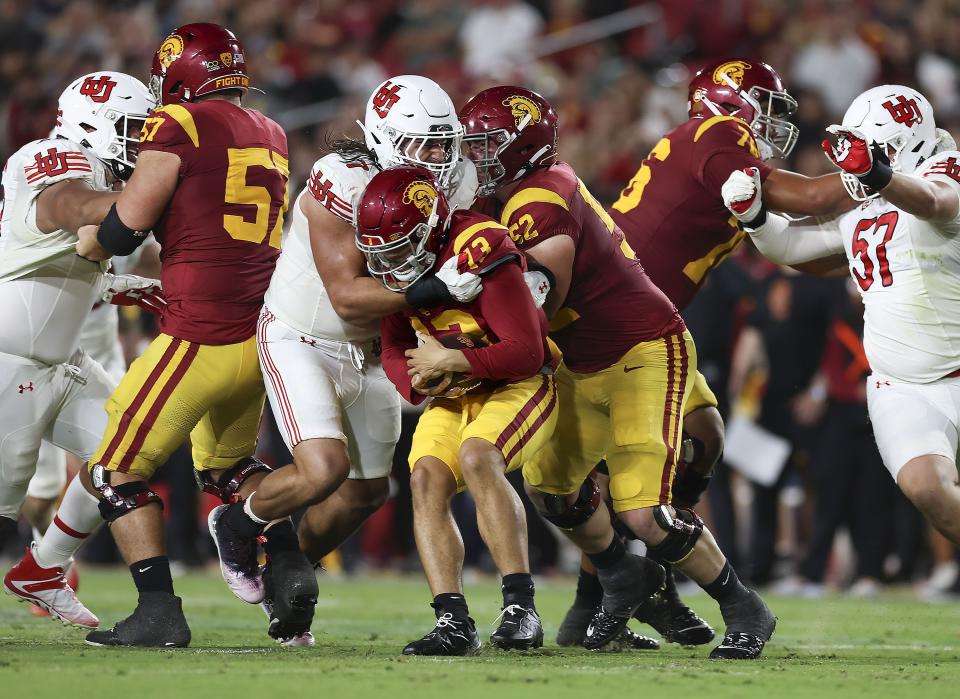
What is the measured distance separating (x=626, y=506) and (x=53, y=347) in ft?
8.30

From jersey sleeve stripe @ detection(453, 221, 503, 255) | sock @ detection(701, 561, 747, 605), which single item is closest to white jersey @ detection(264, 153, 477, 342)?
jersey sleeve stripe @ detection(453, 221, 503, 255)

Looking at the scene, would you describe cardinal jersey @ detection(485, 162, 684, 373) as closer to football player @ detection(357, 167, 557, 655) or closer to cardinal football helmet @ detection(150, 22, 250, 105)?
football player @ detection(357, 167, 557, 655)

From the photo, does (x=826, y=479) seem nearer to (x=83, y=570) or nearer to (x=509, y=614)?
(x=509, y=614)

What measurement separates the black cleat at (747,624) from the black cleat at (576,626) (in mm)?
756

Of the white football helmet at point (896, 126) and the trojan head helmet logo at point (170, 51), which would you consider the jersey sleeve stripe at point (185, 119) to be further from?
the white football helmet at point (896, 126)

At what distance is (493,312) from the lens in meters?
5.50

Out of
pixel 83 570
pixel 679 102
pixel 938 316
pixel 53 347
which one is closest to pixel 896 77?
pixel 679 102

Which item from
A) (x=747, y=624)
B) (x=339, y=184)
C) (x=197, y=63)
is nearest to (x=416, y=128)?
(x=339, y=184)

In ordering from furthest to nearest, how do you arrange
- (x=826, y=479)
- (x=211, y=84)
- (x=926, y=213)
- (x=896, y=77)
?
(x=896, y=77)
(x=826, y=479)
(x=211, y=84)
(x=926, y=213)

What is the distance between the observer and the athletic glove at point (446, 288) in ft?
17.9

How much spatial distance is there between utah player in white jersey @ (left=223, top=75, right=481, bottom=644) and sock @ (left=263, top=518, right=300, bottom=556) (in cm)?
10

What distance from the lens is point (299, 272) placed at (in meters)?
6.05

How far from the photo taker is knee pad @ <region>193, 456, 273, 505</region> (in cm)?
636

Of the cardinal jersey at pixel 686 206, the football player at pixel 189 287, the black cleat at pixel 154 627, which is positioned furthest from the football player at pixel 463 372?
the cardinal jersey at pixel 686 206
